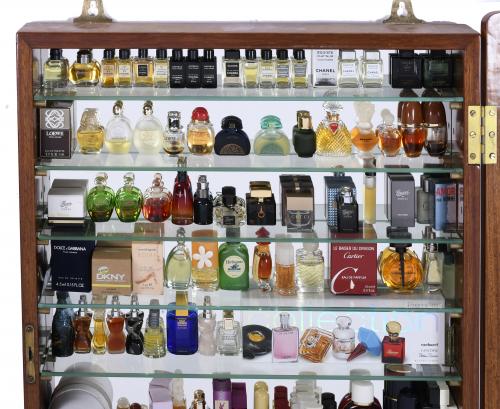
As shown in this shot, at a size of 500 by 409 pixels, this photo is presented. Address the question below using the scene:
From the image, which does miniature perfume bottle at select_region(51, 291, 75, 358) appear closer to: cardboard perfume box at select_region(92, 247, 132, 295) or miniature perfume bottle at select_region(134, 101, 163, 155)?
cardboard perfume box at select_region(92, 247, 132, 295)

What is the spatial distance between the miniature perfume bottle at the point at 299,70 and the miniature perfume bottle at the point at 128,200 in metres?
Result: 0.52

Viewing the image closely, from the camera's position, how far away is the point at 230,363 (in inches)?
138

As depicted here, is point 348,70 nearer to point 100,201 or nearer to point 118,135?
point 118,135

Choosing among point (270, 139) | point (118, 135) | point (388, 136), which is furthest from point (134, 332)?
point (388, 136)

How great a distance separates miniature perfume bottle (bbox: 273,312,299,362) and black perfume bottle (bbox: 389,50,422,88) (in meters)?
0.73

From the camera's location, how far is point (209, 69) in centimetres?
334

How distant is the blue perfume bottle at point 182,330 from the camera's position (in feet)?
11.5

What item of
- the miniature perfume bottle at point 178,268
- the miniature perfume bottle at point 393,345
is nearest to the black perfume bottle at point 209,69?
the miniature perfume bottle at point 178,268

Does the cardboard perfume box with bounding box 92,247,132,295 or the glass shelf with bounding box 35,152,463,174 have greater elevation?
the glass shelf with bounding box 35,152,463,174

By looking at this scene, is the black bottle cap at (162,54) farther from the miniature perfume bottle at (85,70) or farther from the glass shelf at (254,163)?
the glass shelf at (254,163)

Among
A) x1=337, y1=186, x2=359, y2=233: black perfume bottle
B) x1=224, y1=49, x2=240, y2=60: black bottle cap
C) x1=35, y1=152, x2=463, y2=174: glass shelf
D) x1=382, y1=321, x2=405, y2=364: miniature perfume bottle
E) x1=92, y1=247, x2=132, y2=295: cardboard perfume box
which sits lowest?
x1=382, y1=321, x2=405, y2=364: miniature perfume bottle

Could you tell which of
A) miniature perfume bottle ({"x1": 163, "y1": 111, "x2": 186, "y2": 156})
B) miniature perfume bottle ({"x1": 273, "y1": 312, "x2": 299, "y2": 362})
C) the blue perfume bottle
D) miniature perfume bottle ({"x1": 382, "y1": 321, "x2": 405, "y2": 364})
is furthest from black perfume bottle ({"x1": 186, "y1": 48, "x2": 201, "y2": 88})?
miniature perfume bottle ({"x1": 382, "y1": 321, "x2": 405, "y2": 364})

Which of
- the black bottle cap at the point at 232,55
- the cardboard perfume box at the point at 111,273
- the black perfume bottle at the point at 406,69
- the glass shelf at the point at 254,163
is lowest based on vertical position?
the cardboard perfume box at the point at 111,273

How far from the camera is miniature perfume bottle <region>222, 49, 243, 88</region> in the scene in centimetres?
334
